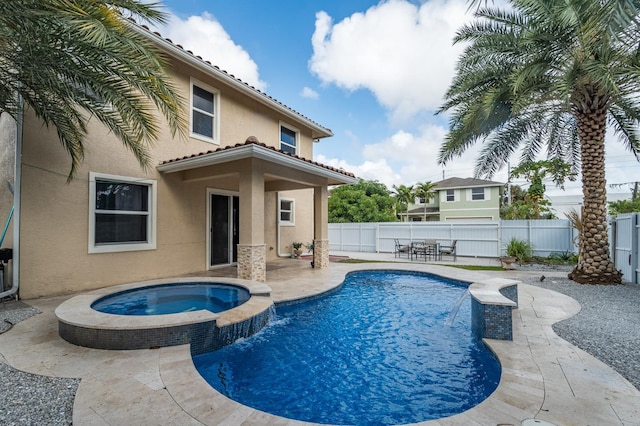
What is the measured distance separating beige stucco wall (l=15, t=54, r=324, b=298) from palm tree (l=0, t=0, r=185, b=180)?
1399 millimetres

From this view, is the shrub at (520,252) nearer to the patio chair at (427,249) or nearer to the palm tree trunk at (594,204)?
the patio chair at (427,249)

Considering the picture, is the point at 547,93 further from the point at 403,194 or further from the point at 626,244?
the point at 403,194

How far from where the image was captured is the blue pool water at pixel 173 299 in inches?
263

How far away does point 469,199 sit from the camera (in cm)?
3209

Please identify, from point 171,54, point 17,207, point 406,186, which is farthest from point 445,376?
point 406,186

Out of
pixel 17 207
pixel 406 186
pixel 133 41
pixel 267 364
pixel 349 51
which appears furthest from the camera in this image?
pixel 406 186

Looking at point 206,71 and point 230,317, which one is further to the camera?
point 206,71

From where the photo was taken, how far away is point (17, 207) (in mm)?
6934

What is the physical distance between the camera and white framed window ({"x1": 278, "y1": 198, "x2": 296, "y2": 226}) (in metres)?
15.7

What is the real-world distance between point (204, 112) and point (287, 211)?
6.63 metres

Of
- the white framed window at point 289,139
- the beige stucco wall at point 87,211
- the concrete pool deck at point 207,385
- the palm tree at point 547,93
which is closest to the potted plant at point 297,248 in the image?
the white framed window at point 289,139

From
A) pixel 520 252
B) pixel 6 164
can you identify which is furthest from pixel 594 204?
pixel 6 164

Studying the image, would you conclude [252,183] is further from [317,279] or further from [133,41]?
[133,41]

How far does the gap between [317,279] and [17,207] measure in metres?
8.05
